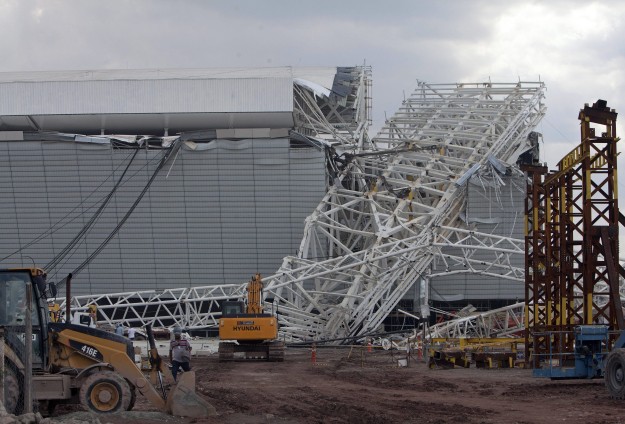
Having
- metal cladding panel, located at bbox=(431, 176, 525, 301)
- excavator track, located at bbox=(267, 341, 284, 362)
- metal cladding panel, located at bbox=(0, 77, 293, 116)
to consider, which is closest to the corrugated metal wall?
metal cladding panel, located at bbox=(0, 77, 293, 116)

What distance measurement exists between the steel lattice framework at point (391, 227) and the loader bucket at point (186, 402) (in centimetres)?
3141

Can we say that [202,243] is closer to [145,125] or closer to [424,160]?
[145,125]

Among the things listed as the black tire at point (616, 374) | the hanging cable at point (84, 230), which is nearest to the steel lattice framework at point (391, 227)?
the hanging cable at point (84, 230)

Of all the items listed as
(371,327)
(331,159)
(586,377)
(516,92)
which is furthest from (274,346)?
(516,92)

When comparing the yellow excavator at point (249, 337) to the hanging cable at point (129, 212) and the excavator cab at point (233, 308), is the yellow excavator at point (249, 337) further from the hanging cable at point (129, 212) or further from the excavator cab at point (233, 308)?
the hanging cable at point (129, 212)

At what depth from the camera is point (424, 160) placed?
209 feet

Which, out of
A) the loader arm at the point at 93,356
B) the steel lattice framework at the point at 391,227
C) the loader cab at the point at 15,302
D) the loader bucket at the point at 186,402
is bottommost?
the loader bucket at the point at 186,402

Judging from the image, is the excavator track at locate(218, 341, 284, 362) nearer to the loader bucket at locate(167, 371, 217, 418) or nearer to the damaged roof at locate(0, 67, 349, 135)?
the damaged roof at locate(0, 67, 349, 135)

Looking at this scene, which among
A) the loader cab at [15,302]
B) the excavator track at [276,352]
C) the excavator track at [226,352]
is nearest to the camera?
the loader cab at [15,302]

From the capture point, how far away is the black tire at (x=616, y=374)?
24.2 m

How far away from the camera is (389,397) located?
84.3ft

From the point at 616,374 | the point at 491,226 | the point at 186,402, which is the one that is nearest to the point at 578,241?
the point at 616,374

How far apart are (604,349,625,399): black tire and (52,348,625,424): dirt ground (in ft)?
1.17

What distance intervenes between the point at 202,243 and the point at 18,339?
4547cm
